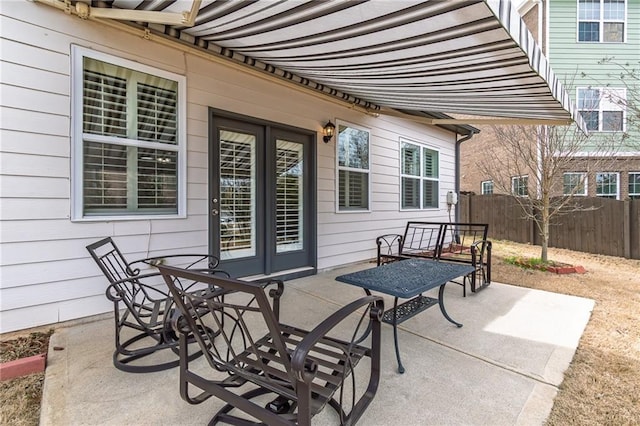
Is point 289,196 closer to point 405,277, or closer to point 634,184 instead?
point 405,277

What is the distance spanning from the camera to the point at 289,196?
4770 millimetres

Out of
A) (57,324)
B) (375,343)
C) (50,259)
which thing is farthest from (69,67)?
(375,343)

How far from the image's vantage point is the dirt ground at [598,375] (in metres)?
1.79

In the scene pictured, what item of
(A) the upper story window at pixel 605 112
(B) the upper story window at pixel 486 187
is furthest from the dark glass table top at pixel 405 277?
(B) the upper story window at pixel 486 187

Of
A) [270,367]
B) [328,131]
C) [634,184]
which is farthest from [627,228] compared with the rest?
[270,367]

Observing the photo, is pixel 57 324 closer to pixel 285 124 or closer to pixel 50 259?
pixel 50 259

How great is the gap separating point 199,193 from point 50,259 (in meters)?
1.47

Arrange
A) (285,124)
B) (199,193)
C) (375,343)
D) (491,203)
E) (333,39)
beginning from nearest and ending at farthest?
(375,343), (333,39), (199,193), (285,124), (491,203)

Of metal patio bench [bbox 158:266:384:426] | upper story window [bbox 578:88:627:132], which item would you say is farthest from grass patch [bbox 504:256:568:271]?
upper story window [bbox 578:88:627:132]

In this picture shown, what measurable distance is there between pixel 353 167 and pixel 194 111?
9.60 feet

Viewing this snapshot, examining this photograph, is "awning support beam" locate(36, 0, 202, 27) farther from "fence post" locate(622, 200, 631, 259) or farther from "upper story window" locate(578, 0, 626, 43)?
"upper story window" locate(578, 0, 626, 43)

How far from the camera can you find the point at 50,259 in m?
2.80

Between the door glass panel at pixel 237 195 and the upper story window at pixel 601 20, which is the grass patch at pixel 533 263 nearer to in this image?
the door glass panel at pixel 237 195

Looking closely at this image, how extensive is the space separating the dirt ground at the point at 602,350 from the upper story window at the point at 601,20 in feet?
26.1
